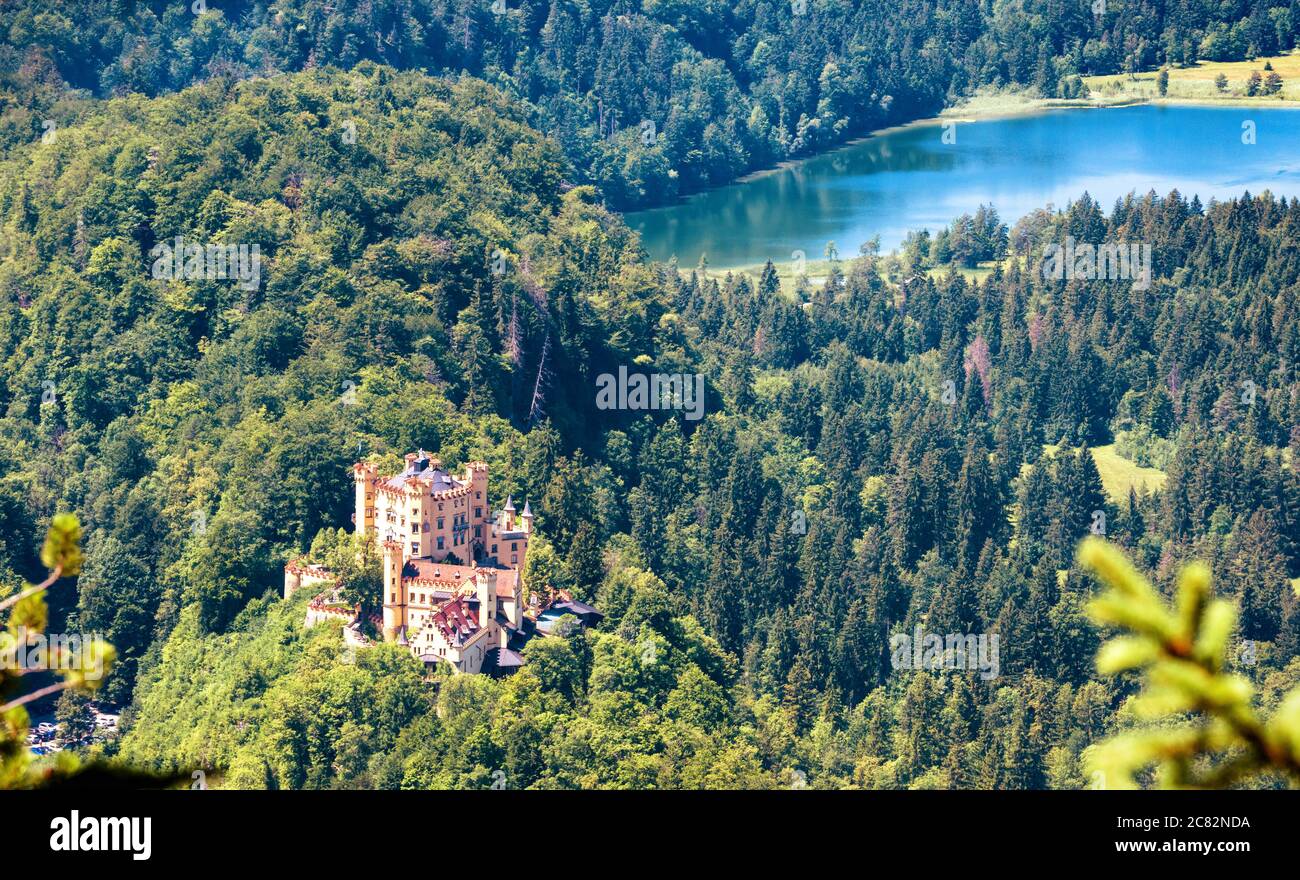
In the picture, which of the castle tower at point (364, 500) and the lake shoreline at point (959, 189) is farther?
the lake shoreline at point (959, 189)

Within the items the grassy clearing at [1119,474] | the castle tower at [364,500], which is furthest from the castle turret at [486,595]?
the grassy clearing at [1119,474]

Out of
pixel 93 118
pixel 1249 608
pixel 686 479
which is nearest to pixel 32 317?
pixel 93 118

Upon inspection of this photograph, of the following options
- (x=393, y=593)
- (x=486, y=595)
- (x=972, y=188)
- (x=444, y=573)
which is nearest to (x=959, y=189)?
(x=972, y=188)

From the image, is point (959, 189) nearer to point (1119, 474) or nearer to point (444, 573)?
point (1119, 474)

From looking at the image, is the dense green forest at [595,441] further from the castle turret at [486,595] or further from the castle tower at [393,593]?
the castle turret at [486,595]

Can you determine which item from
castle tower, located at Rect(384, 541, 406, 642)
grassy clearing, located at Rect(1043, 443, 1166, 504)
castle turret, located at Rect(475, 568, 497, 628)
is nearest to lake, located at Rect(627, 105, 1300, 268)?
grassy clearing, located at Rect(1043, 443, 1166, 504)
